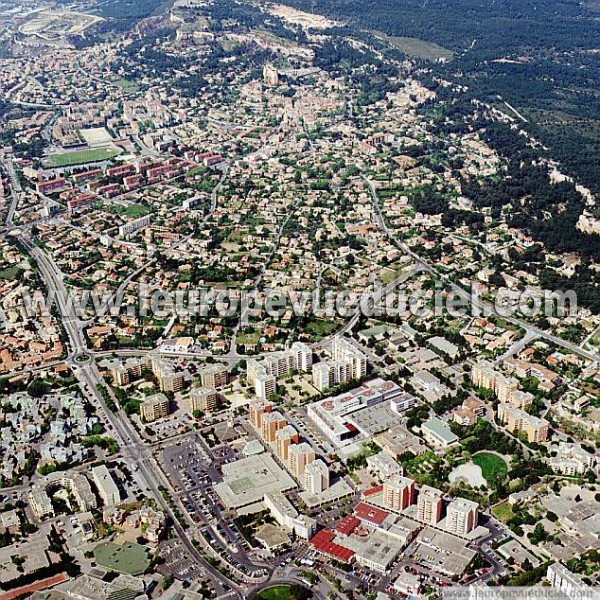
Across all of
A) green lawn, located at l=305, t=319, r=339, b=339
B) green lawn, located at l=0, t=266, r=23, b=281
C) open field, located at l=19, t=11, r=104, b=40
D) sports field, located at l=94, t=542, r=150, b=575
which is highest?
open field, located at l=19, t=11, r=104, b=40

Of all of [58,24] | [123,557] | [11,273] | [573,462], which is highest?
[58,24]

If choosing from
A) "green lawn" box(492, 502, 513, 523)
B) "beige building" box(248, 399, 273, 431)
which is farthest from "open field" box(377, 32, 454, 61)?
"green lawn" box(492, 502, 513, 523)

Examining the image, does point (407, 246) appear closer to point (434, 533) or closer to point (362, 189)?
point (362, 189)

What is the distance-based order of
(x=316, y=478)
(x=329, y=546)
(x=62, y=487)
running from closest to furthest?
(x=329, y=546)
(x=316, y=478)
(x=62, y=487)

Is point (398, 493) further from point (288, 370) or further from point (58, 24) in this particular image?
point (58, 24)

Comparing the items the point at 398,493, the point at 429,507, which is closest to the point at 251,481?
the point at 398,493

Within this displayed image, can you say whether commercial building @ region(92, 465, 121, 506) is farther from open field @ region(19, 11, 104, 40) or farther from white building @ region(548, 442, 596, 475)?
open field @ region(19, 11, 104, 40)

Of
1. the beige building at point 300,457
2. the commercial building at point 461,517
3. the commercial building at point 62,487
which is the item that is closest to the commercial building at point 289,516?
the beige building at point 300,457
